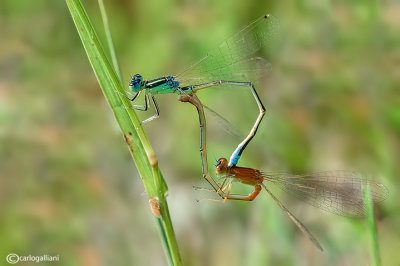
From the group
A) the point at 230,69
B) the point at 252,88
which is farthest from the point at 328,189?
the point at 230,69

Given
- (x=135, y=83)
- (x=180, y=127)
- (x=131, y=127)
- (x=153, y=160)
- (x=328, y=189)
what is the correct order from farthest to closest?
(x=180, y=127) → (x=328, y=189) → (x=135, y=83) → (x=131, y=127) → (x=153, y=160)

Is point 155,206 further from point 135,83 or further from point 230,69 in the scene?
point 230,69

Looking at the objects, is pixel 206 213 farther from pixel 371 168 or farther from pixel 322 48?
pixel 322 48

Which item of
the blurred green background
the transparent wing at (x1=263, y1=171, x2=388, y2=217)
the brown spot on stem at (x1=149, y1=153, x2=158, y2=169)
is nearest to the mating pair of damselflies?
the transparent wing at (x1=263, y1=171, x2=388, y2=217)

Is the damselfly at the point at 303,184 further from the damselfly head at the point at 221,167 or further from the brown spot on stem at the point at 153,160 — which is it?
the brown spot on stem at the point at 153,160

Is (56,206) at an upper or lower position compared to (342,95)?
lower

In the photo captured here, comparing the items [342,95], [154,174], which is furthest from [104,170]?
[154,174]

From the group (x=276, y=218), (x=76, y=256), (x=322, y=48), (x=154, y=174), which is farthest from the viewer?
(x=322, y=48)
